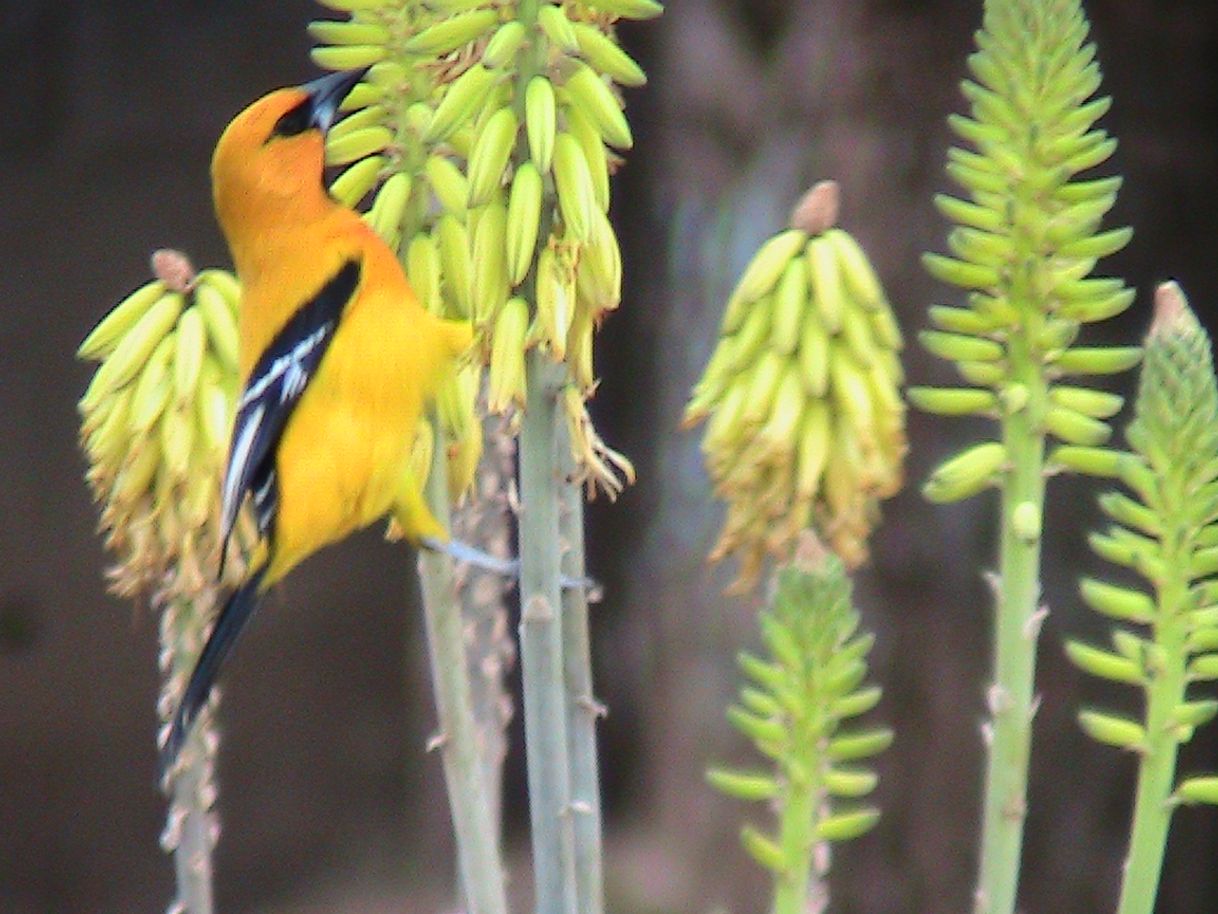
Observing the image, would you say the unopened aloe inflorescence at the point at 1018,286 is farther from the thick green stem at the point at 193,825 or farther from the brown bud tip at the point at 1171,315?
the thick green stem at the point at 193,825

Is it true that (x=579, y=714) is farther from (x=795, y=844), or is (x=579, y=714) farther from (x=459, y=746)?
(x=795, y=844)


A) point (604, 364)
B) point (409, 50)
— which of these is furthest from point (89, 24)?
point (409, 50)

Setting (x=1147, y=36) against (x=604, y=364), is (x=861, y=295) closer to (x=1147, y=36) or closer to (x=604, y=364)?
(x=1147, y=36)

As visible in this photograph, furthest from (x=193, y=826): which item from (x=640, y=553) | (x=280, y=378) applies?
(x=640, y=553)

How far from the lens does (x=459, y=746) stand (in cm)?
104

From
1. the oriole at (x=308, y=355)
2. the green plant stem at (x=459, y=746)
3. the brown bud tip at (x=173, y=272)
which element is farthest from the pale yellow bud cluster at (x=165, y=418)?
the green plant stem at (x=459, y=746)

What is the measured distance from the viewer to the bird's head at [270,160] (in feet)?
5.98

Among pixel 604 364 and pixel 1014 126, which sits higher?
pixel 1014 126

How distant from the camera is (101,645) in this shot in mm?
3457

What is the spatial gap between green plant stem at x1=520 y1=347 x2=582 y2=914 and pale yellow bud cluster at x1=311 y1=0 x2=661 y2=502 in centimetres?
7

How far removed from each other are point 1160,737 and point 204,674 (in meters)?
0.66

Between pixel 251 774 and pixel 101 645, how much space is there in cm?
46

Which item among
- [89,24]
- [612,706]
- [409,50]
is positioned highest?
[89,24]

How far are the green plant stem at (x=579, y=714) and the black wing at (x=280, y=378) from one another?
656 millimetres
